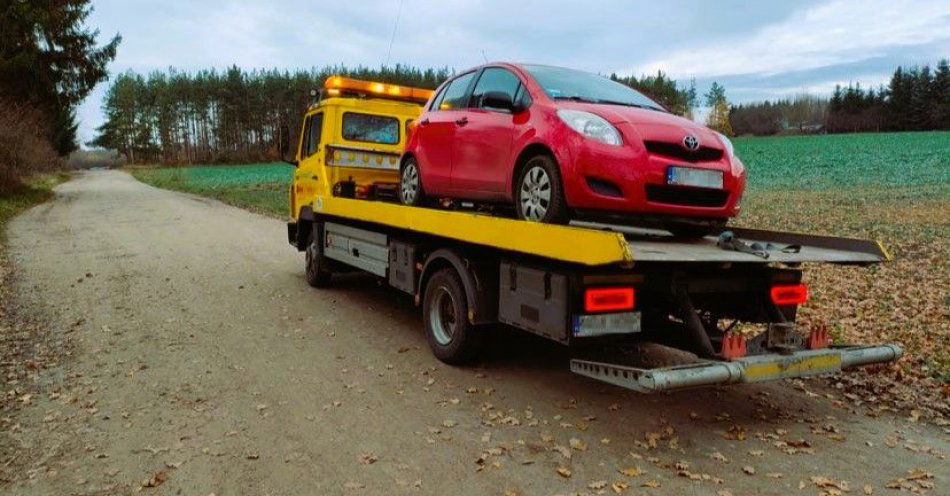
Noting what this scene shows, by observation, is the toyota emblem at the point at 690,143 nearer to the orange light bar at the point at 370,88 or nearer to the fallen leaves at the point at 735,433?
the fallen leaves at the point at 735,433

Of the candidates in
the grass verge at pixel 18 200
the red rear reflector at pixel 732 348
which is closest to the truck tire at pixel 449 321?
the red rear reflector at pixel 732 348

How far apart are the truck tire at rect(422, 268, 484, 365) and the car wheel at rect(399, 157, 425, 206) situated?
114 centimetres

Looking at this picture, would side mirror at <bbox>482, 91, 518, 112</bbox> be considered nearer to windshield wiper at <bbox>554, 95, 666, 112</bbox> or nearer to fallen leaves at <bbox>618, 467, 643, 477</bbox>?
windshield wiper at <bbox>554, 95, 666, 112</bbox>

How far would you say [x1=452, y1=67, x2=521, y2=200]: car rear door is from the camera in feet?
18.5

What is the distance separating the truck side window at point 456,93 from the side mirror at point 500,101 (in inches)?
36.7

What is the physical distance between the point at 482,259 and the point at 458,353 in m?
0.85

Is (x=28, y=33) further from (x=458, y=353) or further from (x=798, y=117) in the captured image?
(x=798, y=117)

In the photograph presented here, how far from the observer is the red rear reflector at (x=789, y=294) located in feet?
16.3

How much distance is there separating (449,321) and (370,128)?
4270mm

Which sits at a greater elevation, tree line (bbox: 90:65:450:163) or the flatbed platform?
tree line (bbox: 90:65:450:163)

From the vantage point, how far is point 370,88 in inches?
380

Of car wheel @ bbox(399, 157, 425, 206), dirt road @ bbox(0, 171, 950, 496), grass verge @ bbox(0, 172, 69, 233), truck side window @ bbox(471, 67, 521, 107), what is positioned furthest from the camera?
grass verge @ bbox(0, 172, 69, 233)

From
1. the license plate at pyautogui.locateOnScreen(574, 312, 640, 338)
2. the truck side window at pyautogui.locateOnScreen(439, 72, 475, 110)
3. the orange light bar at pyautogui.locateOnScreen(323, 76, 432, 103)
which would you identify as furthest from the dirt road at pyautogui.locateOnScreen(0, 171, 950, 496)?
the orange light bar at pyautogui.locateOnScreen(323, 76, 432, 103)

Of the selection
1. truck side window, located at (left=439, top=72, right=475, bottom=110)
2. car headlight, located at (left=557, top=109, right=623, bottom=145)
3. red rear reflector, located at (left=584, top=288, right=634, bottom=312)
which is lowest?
red rear reflector, located at (left=584, top=288, right=634, bottom=312)
